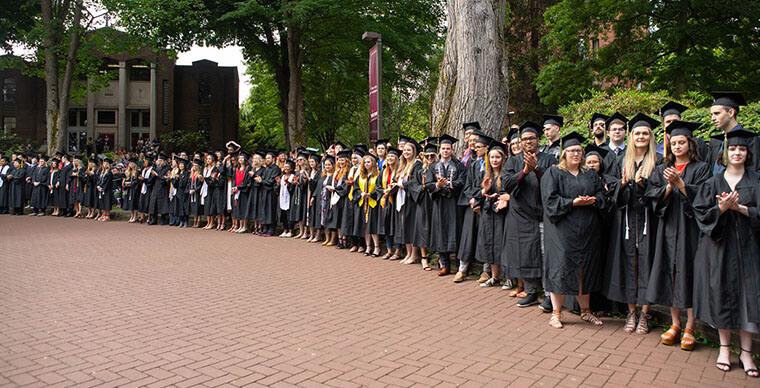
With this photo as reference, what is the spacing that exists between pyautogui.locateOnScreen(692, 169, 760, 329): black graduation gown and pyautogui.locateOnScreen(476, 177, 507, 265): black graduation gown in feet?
9.59

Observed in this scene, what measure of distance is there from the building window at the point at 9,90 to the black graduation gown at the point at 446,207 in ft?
149

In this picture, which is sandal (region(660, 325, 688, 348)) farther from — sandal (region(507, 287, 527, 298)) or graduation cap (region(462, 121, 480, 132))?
graduation cap (region(462, 121, 480, 132))

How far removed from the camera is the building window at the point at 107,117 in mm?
45312

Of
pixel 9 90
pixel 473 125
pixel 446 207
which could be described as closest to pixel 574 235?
pixel 446 207

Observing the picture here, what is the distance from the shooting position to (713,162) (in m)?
5.54

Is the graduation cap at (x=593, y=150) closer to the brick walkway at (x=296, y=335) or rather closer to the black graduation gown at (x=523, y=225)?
the black graduation gown at (x=523, y=225)

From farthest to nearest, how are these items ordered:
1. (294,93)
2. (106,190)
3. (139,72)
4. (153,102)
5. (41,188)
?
(139,72) < (153,102) < (294,93) < (41,188) < (106,190)

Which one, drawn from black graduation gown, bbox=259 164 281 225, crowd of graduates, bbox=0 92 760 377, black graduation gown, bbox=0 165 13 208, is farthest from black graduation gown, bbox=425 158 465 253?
black graduation gown, bbox=0 165 13 208

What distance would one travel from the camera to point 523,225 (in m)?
6.81

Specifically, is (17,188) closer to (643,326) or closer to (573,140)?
(573,140)

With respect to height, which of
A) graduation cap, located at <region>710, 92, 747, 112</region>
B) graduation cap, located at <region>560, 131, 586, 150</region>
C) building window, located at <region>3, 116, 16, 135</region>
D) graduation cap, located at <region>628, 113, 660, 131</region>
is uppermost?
building window, located at <region>3, 116, 16, 135</region>

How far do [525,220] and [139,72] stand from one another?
45.4 meters

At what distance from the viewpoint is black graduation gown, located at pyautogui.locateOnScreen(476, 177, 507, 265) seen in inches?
297

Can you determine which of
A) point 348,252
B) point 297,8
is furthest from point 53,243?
Answer: point 297,8
